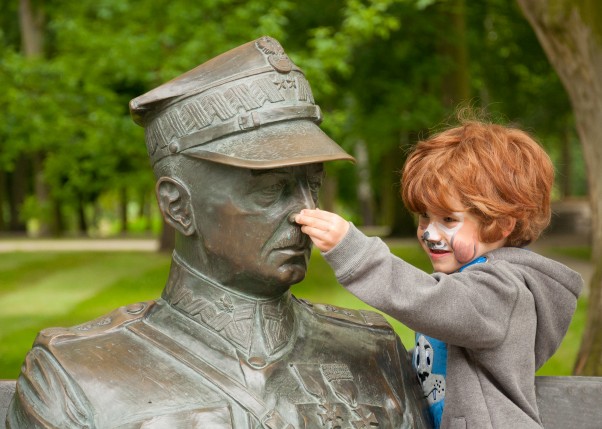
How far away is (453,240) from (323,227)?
50cm

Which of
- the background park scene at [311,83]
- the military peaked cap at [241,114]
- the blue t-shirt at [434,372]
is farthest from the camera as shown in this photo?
the background park scene at [311,83]

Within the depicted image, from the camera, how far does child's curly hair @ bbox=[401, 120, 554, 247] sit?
2.46 metres

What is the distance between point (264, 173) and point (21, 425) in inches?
34.9

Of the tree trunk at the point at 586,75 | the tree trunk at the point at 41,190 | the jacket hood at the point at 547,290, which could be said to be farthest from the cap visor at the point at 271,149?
the tree trunk at the point at 41,190

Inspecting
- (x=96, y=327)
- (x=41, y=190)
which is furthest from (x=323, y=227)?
(x=41, y=190)

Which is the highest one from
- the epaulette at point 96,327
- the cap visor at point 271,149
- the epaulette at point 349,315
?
the cap visor at point 271,149

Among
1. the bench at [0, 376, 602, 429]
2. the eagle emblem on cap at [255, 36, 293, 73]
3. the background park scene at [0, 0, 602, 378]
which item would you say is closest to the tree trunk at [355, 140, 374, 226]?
the background park scene at [0, 0, 602, 378]

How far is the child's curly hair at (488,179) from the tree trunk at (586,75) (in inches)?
131

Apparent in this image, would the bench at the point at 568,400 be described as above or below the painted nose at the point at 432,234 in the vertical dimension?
below

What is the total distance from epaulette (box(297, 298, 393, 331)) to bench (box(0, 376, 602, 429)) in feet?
2.08

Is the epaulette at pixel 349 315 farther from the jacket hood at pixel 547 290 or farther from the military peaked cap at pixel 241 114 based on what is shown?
the military peaked cap at pixel 241 114

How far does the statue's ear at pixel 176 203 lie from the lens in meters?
2.36

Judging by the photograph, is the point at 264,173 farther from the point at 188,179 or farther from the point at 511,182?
the point at 511,182

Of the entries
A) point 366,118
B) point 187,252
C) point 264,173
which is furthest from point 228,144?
point 366,118
